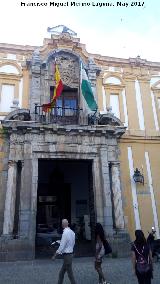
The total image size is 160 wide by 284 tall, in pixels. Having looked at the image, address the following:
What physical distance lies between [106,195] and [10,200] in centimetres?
331

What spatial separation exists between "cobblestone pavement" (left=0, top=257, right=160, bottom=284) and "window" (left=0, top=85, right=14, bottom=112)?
18.4 ft

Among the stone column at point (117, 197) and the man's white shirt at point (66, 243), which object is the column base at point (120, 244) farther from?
the man's white shirt at point (66, 243)

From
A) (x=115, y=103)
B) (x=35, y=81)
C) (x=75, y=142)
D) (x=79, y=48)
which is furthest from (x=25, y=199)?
(x=79, y=48)

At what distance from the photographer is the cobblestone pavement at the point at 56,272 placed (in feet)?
20.8

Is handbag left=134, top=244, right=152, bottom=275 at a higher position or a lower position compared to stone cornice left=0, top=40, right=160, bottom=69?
lower

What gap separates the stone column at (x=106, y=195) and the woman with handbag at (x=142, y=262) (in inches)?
205

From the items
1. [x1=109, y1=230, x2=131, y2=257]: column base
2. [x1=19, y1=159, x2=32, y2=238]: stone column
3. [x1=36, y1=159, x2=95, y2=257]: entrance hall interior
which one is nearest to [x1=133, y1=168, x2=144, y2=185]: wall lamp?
[x1=109, y1=230, x2=131, y2=257]: column base

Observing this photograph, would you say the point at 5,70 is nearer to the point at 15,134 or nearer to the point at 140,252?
the point at 15,134

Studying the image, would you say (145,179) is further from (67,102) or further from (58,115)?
(67,102)

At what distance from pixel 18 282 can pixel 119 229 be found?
4.62m

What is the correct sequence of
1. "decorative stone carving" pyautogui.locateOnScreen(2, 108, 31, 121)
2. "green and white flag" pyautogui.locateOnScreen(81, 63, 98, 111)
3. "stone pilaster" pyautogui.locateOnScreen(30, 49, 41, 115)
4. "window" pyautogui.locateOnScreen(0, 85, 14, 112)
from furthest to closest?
"stone pilaster" pyautogui.locateOnScreen(30, 49, 41, 115)
"window" pyautogui.locateOnScreen(0, 85, 14, 112)
"green and white flag" pyautogui.locateOnScreen(81, 63, 98, 111)
"decorative stone carving" pyautogui.locateOnScreen(2, 108, 31, 121)

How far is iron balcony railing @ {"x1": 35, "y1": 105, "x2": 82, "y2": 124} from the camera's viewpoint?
1105 centimetres

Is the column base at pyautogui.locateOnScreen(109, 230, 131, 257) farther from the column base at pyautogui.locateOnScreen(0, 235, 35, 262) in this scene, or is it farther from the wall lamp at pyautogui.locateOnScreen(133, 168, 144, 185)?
the column base at pyautogui.locateOnScreen(0, 235, 35, 262)

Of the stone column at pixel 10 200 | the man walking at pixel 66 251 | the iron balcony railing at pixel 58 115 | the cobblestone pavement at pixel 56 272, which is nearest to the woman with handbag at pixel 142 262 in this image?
the man walking at pixel 66 251
